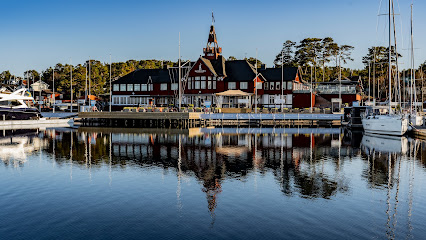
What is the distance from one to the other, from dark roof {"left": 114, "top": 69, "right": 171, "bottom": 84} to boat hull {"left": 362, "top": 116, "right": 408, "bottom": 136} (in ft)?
156

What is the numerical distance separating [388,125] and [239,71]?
4086cm

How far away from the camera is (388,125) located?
5009cm

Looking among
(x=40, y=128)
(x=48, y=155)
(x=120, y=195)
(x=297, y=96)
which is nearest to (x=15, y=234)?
(x=120, y=195)

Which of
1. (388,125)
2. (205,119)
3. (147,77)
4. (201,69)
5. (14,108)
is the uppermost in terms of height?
(201,69)

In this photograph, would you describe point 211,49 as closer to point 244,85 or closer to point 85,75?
point 244,85

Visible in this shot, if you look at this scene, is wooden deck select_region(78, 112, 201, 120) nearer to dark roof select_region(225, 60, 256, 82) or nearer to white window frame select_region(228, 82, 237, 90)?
white window frame select_region(228, 82, 237, 90)

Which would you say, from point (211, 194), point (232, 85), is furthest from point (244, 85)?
point (211, 194)

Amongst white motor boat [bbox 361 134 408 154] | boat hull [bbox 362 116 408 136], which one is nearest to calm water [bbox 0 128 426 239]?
white motor boat [bbox 361 134 408 154]

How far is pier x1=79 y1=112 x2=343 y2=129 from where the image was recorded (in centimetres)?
6900

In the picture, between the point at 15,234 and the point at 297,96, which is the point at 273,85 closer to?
the point at 297,96

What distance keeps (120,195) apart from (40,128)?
51027 millimetres

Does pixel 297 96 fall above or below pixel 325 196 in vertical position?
above

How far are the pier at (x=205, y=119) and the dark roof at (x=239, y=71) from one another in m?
12.0

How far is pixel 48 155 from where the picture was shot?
33219 mm
